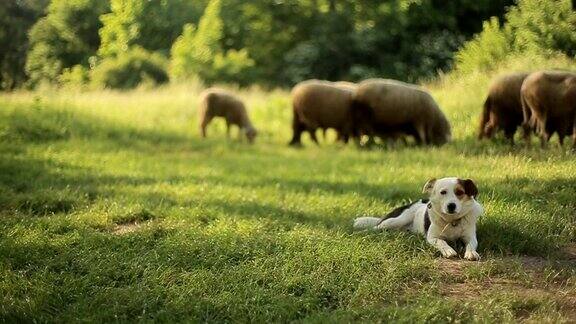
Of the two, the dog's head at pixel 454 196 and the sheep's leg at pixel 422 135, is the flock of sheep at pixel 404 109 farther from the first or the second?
the dog's head at pixel 454 196

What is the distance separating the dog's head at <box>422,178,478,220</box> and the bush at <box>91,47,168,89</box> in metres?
10.6

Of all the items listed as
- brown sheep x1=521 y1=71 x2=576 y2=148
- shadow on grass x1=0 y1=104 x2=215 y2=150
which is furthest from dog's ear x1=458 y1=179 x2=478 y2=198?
shadow on grass x1=0 y1=104 x2=215 y2=150

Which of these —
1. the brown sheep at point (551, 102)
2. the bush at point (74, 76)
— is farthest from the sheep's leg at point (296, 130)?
the brown sheep at point (551, 102)

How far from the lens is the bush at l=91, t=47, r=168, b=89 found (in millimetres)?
15359

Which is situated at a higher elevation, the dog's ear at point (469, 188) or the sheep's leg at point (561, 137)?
the dog's ear at point (469, 188)

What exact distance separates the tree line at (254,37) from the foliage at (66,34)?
2cm

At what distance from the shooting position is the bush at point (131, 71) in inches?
605

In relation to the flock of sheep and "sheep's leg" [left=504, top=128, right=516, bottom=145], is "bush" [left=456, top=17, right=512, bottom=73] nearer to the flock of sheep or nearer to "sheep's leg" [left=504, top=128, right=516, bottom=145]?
the flock of sheep

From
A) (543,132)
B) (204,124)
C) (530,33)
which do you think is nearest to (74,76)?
(204,124)

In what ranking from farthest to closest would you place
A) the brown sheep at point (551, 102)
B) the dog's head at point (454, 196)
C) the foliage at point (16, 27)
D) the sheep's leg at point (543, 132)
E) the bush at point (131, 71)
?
the bush at point (131, 71) < the foliage at point (16, 27) < the sheep's leg at point (543, 132) < the brown sheep at point (551, 102) < the dog's head at point (454, 196)

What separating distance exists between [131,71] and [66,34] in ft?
13.0

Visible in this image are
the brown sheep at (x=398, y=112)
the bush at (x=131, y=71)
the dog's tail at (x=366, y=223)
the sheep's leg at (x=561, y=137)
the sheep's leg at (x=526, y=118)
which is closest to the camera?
the dog's tail at (x=366, y=223)

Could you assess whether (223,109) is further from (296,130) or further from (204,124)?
(296,130)

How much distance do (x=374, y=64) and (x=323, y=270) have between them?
34.8 feet
